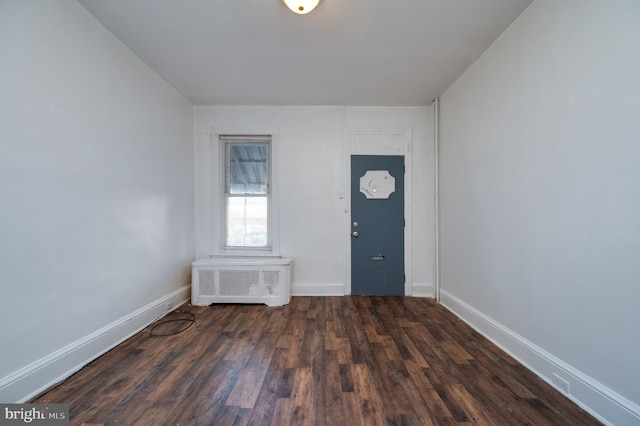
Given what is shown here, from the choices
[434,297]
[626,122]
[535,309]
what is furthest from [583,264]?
[434,297]

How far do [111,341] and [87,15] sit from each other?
8.87ft

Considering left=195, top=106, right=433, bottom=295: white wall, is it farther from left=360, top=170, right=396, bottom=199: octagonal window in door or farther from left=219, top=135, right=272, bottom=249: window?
left=360, top=170, right=396, bottom=199: octagonal window in door

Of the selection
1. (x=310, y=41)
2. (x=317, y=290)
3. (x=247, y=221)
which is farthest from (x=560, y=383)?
(x=247, y=221)

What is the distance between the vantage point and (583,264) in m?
1.51

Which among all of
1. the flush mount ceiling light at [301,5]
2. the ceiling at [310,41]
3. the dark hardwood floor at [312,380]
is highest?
the ceiling at [310,41]

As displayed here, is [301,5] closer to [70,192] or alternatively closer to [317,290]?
[70,192]

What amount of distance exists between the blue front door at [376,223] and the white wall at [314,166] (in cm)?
20

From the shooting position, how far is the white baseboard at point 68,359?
148 cm

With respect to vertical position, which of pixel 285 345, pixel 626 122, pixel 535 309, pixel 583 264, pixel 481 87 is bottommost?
pixel 285 345

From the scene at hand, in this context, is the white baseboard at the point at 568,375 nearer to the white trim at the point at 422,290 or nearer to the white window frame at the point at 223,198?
the white trim at the point at 422,290

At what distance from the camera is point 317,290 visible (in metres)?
3.54

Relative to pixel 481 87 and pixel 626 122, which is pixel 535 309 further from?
pixel 481 87

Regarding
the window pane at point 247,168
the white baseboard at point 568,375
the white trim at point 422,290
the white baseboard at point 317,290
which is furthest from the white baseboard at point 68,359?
the white baseboard at point 568,375

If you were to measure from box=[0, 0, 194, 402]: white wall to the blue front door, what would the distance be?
250 centimetres
